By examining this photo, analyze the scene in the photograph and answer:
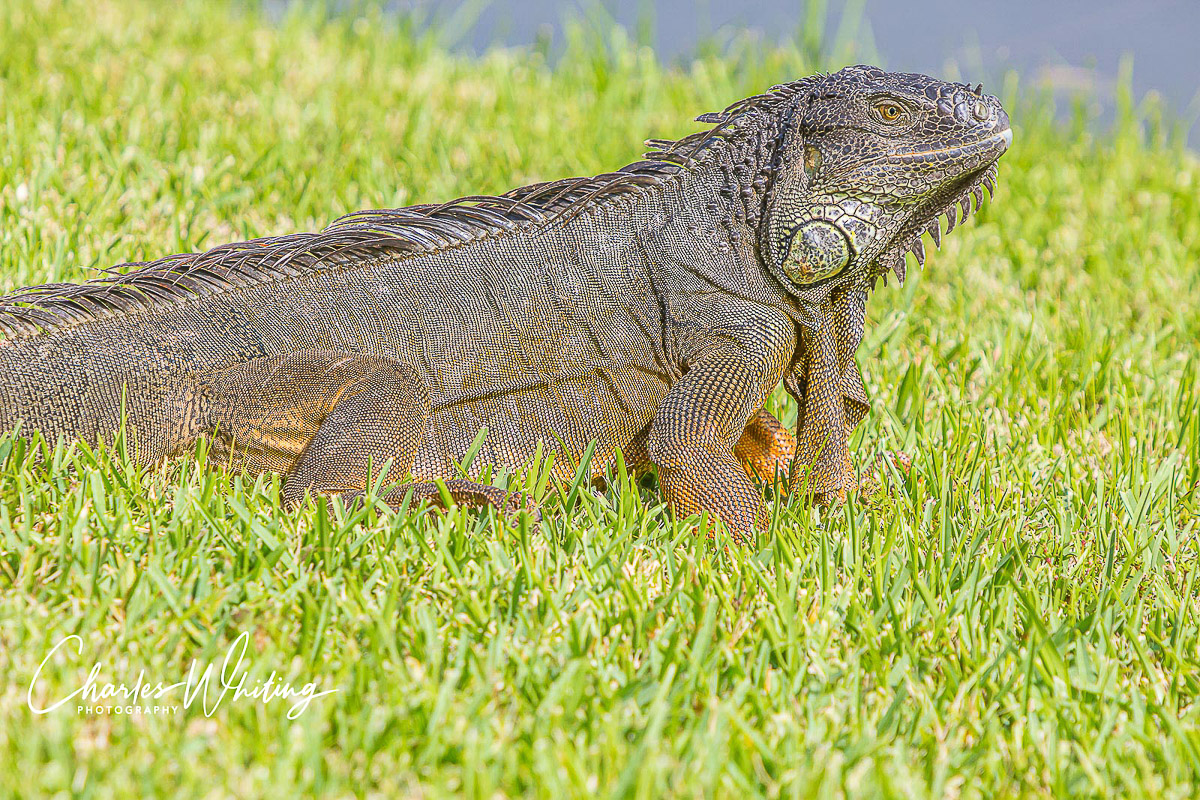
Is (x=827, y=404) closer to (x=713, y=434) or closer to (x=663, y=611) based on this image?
(x=713, y=434)

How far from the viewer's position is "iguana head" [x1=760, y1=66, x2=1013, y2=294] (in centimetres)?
352

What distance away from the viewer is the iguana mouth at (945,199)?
11.5ft

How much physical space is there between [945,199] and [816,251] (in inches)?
19.2

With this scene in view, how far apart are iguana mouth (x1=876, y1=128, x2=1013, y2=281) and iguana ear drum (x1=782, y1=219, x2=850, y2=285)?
164mm

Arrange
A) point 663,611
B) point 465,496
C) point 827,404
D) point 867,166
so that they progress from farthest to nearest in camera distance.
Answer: point 827,404 → point 867,166 → point 465,496 → point 663,611

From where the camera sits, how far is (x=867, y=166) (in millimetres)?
3531

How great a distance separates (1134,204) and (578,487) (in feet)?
21.0

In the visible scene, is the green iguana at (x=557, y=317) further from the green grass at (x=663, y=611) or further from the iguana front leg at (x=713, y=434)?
the green grass at (x=663, y=611)

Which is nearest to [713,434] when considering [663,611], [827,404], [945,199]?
[827,404]

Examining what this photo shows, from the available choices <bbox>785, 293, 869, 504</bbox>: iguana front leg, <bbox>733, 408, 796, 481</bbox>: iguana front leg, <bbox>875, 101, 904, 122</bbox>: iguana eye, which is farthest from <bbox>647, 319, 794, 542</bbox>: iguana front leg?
<bbox>875, 101, 904, 122</bbox>: iguana eye

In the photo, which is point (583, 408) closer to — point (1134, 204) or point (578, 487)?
point (578, 487)

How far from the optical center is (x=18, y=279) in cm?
469

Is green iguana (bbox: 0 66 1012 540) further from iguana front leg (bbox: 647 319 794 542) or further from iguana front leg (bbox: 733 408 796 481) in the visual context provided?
iguana front leg (bbox: 733 408 796 481)

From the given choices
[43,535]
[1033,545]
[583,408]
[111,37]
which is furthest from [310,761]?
[111,37]
